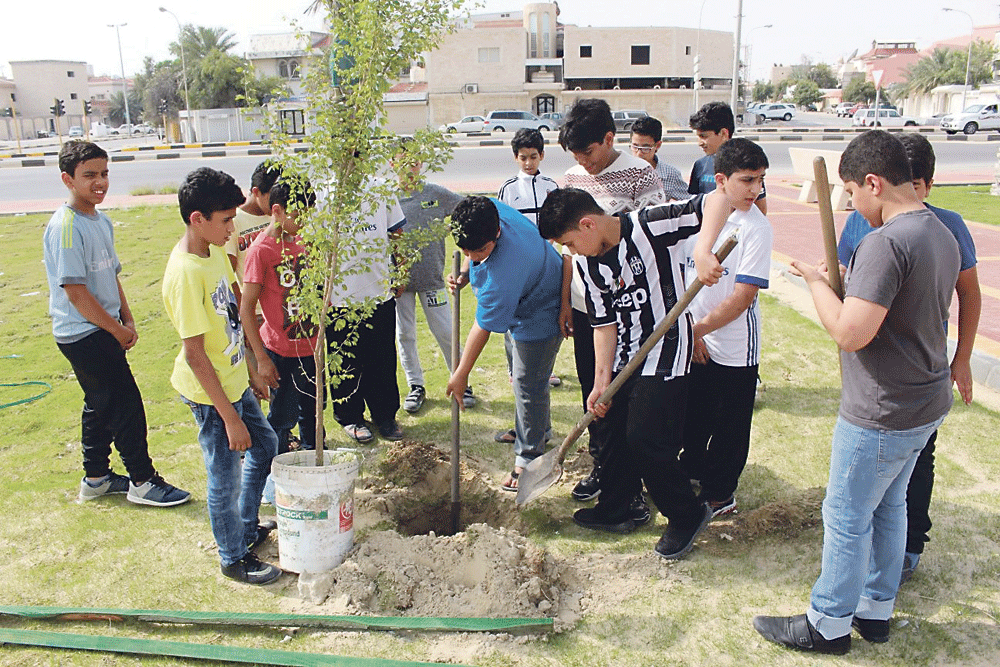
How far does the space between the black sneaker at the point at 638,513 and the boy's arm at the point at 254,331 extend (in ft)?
6.36

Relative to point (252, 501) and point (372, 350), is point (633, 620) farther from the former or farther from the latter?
point (372, 350)

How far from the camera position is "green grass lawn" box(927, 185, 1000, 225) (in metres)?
11.4

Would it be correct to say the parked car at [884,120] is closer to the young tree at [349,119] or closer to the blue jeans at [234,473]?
the young tree at [349,119]

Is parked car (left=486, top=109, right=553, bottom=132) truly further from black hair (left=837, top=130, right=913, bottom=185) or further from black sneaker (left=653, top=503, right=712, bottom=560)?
black hair (left=837, top=130, right=913, bottom=185)

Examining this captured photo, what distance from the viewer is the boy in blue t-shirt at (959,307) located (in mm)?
2988

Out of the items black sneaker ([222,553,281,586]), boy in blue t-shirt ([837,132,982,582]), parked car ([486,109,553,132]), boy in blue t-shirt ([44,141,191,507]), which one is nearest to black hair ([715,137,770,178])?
boy in blue t-shirt ([837,132,982,582])

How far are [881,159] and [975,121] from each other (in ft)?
111

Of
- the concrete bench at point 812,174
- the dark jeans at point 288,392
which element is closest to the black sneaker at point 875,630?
the dark jeans at point 288,392

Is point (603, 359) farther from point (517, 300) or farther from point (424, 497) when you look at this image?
point (424, 497)

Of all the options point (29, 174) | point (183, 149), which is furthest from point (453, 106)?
point (29, 174)

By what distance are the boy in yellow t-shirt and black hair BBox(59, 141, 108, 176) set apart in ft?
3.14

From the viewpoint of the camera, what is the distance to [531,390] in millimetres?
4043

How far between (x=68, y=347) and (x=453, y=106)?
49.1m

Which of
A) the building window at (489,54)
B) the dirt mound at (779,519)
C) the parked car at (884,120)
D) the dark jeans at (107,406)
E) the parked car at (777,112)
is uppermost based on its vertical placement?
the building window at (489,54)
